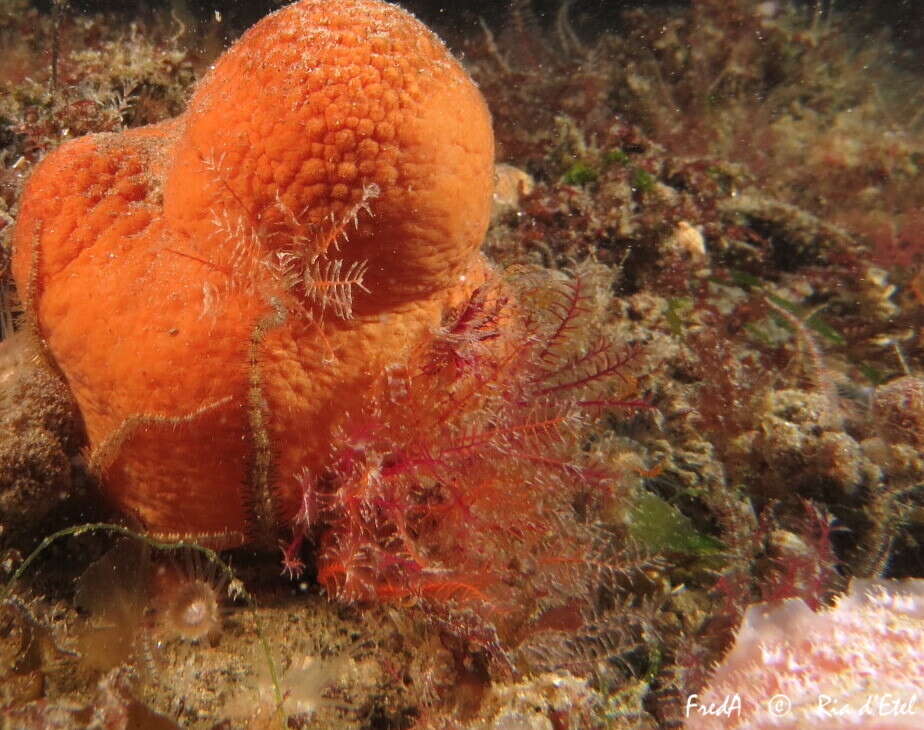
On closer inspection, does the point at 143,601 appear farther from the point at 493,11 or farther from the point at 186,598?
the point at 493,11

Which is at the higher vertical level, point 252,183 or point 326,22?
point 326,22

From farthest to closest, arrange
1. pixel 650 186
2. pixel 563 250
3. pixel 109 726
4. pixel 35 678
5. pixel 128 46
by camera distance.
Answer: pixel 650 186
pixel 563 250
pixel 128 46
pixel 35 678
pixel 109 726

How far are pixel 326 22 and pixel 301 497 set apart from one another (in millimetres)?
1819

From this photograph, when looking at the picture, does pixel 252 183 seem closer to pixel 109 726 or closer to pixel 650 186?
pixel 109 726

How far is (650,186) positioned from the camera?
4.38 m

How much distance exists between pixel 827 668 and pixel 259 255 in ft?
8.75

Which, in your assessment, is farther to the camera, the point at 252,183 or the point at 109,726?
the point at 252,183

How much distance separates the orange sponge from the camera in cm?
191

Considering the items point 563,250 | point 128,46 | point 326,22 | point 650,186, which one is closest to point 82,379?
point 326,22

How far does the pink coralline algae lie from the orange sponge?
6.08 ft

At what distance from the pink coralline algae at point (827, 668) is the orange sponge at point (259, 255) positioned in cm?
185

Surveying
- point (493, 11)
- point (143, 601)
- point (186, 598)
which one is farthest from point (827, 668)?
point (493, 11)

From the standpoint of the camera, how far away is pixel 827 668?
209cm

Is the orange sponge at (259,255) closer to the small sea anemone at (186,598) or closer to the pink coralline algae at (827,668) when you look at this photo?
the small sea anemone at (186,598)
